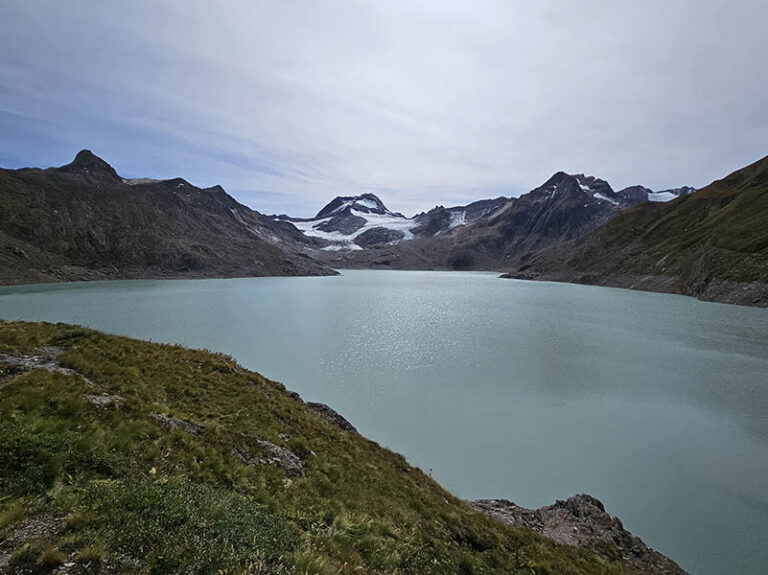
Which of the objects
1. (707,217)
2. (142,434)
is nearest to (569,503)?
(142,434)

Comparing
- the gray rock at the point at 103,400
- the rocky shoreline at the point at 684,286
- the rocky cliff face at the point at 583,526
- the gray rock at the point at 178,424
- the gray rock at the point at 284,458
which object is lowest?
the rocky cliff face at the point at 583,526

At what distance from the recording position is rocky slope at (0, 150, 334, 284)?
117m

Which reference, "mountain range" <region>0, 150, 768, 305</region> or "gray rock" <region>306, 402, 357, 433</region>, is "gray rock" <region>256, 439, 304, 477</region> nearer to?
"gray rock" <region>306, 402, 357, 433</region>

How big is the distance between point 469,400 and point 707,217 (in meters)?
144

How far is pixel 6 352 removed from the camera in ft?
37.9

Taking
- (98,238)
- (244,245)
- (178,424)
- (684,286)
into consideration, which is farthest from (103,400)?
(244,245)

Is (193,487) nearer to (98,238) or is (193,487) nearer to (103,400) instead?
(103,400)

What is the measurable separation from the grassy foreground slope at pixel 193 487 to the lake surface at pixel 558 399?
179 inches

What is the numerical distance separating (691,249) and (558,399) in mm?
113797

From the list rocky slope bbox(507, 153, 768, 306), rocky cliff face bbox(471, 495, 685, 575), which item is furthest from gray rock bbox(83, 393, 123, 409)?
rocky slope bbox(507, 153, 768, 306)

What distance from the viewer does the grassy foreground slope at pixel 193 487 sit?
5465mm

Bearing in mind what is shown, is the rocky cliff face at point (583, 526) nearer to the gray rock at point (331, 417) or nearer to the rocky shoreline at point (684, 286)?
the gray rock at point (331, 417)

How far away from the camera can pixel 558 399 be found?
78.7 feet

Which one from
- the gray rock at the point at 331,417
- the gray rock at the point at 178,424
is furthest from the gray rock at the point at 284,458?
the gray rock at the point at 331,417
